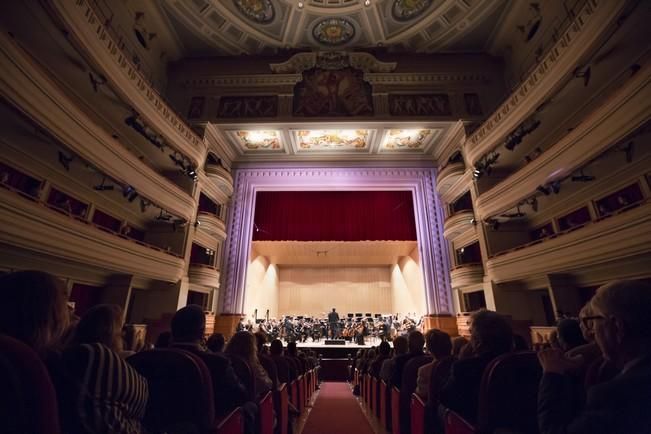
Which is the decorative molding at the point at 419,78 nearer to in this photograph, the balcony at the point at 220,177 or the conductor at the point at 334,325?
the balcony at the point at 220,177

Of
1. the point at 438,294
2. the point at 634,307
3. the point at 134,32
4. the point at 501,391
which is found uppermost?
the point at 134,32

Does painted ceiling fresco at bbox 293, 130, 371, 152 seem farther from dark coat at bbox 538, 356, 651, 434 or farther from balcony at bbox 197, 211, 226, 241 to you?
dark coat at bbox 538, 356, 651, 434

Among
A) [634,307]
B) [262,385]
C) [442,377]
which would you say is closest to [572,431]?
[634,307]

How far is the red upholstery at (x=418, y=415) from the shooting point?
214cm

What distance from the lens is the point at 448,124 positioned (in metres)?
10.1

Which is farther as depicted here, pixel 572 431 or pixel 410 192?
pixel 410 192

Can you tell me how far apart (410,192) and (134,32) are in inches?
427

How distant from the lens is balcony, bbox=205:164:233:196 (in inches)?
387

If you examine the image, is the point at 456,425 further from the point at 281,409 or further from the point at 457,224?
the point at 457,224

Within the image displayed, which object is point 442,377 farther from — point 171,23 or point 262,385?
point 171,23

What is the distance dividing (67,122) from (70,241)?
88.5 inches

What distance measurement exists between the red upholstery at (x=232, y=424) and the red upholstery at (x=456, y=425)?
1.30 meters

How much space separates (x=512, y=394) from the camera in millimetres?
1459

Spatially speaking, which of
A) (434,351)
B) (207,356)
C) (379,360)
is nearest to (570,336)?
(434,351)
